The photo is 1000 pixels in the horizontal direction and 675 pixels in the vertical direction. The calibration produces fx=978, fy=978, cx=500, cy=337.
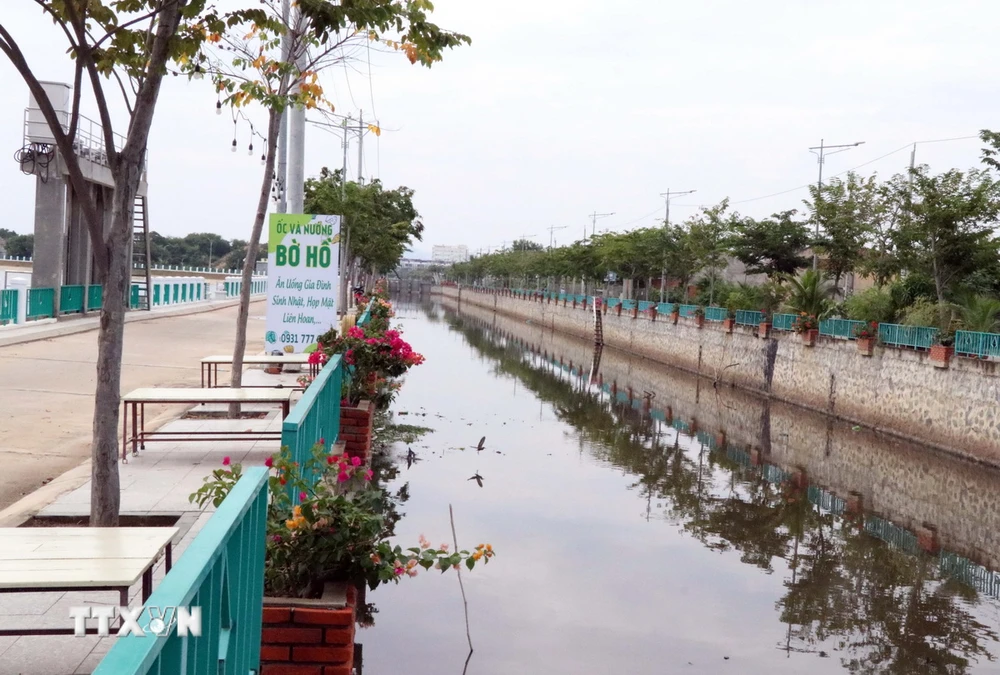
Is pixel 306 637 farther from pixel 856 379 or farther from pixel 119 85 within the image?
pixel 856 379

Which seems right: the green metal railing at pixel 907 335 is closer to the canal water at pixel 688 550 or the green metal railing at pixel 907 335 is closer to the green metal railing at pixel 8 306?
the canal water at pixel 688 550

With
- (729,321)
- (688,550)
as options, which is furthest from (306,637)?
(729,321)

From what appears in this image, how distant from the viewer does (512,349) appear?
42281 millimetres

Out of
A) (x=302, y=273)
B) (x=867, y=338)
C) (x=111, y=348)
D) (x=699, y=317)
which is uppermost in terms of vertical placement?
(x=302, y=273)

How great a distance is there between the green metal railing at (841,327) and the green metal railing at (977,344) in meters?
3.89

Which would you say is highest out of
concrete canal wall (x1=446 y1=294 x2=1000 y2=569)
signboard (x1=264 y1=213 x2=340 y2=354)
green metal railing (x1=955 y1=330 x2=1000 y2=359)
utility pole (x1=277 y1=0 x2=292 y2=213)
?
utility pole (x1=277 y1=0 x2=292 y2=213)

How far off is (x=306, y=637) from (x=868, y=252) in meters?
26.4

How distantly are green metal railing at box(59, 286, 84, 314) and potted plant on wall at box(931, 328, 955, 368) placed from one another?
20.4m

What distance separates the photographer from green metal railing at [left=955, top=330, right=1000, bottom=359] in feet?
53.9

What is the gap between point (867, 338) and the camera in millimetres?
20859

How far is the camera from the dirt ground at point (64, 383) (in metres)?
8.88

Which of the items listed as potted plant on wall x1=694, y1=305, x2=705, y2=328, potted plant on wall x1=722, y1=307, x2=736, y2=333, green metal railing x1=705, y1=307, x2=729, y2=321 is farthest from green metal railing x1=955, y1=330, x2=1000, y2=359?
potted plant on wall x1=694, y1=305, x2=705, y2=328

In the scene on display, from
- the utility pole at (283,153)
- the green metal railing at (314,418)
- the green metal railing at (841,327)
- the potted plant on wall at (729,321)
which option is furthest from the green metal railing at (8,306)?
the potted plant on wall at (729,321)

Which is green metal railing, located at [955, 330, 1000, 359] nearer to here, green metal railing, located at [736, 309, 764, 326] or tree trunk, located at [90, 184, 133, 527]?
green metal railing, located at [736, 309, 764, 326]
